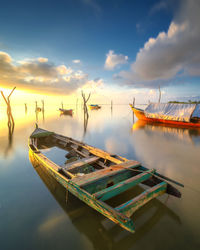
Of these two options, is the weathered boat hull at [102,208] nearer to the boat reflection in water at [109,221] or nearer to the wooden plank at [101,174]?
the wooden plank at [101,174]

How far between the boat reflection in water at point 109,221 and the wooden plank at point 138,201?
0.75 m

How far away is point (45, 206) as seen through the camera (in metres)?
3.95

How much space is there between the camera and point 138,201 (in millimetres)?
2746

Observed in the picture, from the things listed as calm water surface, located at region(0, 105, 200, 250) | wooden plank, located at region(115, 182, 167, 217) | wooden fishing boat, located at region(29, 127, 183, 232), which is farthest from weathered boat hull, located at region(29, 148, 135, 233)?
calm water surface, located at region(0, 105, 200, 250)

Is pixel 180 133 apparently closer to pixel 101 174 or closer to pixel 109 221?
pixel 101 174

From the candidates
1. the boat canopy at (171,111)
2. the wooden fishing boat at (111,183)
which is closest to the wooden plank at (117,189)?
the wooden fishing boat at (111,183)

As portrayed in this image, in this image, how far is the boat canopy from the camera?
717 inches

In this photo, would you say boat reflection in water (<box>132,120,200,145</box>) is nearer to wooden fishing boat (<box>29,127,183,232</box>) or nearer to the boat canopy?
the boat canopy

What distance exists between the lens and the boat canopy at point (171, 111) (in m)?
18.2

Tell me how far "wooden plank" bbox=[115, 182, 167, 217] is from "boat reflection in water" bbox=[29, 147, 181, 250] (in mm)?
754

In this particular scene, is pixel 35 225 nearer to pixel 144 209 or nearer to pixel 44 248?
pixel 44 248

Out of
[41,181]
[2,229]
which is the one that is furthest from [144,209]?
[41,181]

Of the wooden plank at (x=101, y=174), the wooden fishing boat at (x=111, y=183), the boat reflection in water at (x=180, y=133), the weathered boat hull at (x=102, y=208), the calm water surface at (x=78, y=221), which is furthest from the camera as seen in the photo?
the boat reflection in water at (x=180, y=133)

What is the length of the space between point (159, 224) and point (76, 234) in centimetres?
215
